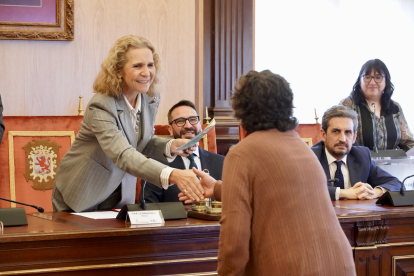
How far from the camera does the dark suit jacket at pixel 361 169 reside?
3.52 metres

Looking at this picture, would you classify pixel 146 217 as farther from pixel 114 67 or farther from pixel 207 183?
pixel 114 67

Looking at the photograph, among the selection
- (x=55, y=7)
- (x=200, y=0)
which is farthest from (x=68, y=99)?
(x=200, y=0)

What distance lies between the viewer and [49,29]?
433 centimetres

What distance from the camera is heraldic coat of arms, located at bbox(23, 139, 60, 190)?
387cm

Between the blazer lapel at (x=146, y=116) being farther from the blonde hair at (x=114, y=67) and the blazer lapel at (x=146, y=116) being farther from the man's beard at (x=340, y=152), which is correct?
the man's beard at (x=340, y=152)

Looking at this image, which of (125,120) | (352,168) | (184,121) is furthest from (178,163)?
(352,168)

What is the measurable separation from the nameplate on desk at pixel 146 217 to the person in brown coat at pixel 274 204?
2.11ft

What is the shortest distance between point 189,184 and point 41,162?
1.99 metres

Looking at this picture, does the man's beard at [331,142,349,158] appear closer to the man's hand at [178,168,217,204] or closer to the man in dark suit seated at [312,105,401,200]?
the man in dark suit seated at [312,105,401,200]

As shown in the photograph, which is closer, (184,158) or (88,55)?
(184,158)

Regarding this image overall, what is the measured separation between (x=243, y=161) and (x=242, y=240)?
228 mm

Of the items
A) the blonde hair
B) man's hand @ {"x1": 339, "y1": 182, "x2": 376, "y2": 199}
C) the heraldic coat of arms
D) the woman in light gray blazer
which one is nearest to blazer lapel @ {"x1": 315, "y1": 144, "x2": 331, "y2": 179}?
man's hand @ {"x1": 339, "y1": 182, "x2": 376, "y2": 199}

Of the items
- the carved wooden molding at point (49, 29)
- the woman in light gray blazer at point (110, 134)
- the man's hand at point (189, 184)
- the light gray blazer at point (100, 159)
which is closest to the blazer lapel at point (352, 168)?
the woman in light gray blazer at point (110, 134)

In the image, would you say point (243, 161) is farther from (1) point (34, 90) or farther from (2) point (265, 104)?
(1) point (34, 90)
